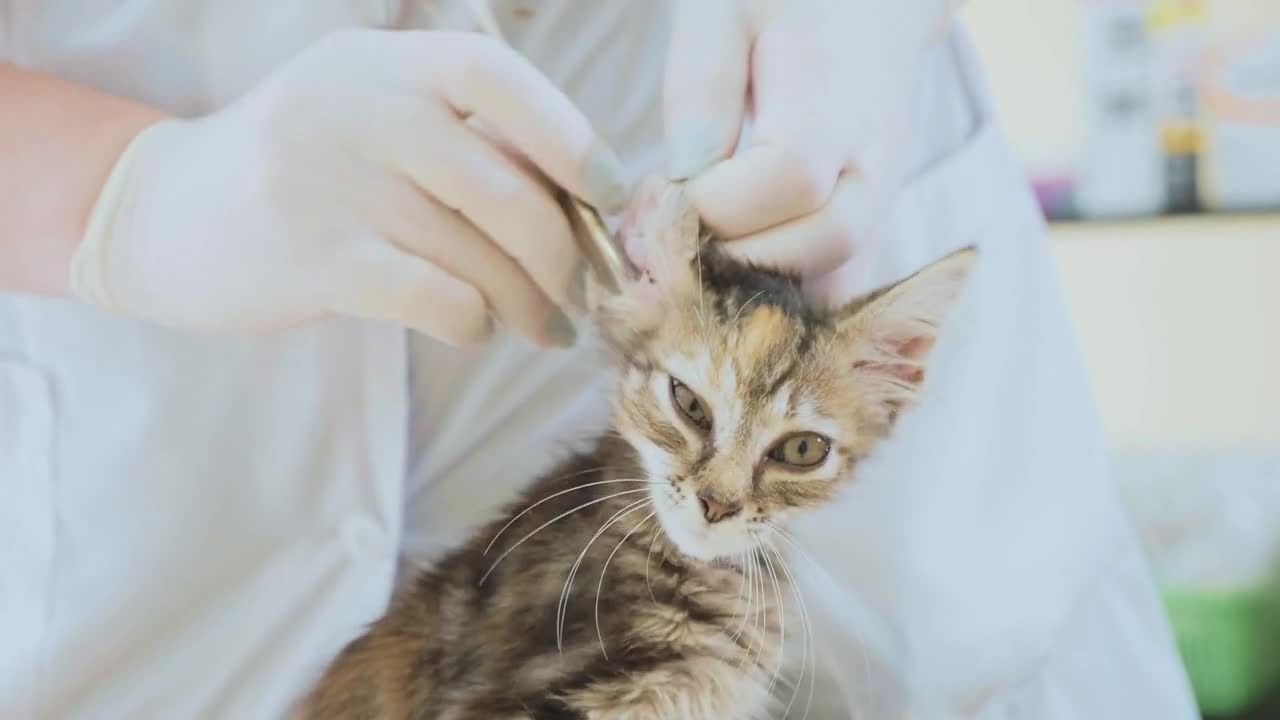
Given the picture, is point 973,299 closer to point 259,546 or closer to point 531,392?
point 531,392

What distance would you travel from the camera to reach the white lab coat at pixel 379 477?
56 centimetres

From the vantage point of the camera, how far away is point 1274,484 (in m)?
0.96

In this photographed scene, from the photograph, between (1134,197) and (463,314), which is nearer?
(463,314)

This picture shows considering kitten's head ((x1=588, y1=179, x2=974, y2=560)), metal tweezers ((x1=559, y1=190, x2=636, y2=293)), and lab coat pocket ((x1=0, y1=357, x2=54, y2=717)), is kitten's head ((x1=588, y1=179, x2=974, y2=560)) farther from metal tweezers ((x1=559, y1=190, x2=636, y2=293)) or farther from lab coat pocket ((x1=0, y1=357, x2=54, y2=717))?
lab coat pocket ((x1=0, y1=357, x2=54, y2=717))

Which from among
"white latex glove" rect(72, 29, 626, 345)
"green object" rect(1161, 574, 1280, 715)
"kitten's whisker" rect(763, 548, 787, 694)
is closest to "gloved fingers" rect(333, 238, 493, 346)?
"white latex glove" rect(72, 29, 626, 345)

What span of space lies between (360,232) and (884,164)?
0.31 m

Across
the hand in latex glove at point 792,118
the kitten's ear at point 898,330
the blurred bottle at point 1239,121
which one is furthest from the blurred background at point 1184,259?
the kitten's ear at point 898,330

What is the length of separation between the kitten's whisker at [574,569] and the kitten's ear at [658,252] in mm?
95

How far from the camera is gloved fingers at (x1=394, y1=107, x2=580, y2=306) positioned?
525 millimetres

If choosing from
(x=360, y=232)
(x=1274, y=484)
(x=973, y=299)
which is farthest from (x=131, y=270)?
(x=1274, y=484)

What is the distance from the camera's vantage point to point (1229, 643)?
92 cm

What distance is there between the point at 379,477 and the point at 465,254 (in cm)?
15

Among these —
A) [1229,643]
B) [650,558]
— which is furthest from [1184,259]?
[650,558]

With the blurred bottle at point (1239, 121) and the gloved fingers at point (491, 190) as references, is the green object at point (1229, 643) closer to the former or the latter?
the blurred bottle at point (1239, 121)
